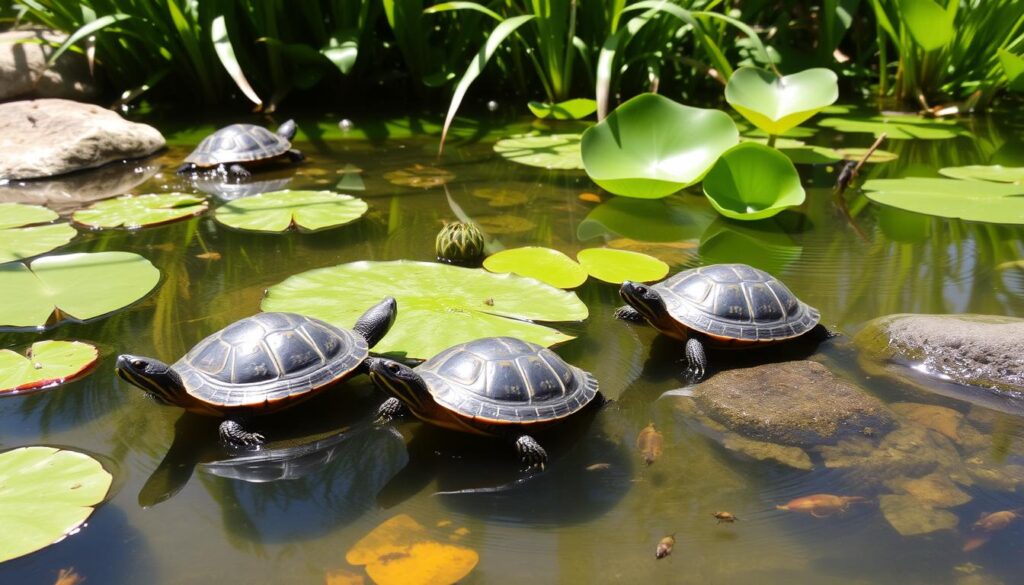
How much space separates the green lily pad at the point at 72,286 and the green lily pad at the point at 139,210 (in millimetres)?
750

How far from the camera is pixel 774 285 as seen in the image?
327 centimetres

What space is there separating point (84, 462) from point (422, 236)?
233 centimetres

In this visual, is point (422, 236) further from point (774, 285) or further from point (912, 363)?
point (912, 363)

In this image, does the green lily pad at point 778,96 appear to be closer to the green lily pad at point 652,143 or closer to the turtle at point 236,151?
the green lily pad at point 652,143

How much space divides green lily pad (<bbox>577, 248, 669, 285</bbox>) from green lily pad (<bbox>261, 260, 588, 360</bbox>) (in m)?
0.38

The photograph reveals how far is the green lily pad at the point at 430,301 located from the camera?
308cm

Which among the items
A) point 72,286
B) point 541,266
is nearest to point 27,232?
point 72,286

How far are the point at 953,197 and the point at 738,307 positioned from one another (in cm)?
254

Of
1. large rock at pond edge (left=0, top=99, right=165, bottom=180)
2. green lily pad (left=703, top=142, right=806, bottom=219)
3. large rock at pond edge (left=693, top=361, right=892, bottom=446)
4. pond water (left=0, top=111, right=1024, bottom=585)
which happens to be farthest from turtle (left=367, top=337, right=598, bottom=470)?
large rock at pond edge (left=0, top=99, right=165, bottom=180)

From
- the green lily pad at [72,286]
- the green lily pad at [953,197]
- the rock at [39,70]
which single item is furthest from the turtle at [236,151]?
the green lily pad at [953,197]

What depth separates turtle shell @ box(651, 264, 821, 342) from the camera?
10.2ft

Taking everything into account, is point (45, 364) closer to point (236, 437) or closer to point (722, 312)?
point (236, 437)

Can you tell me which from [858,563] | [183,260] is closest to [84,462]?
[183,260]

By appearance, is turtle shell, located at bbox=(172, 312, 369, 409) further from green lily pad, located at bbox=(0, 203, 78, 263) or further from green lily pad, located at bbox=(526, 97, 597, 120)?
green lily pad, located at bbox=(526, 97, 597, 120)
